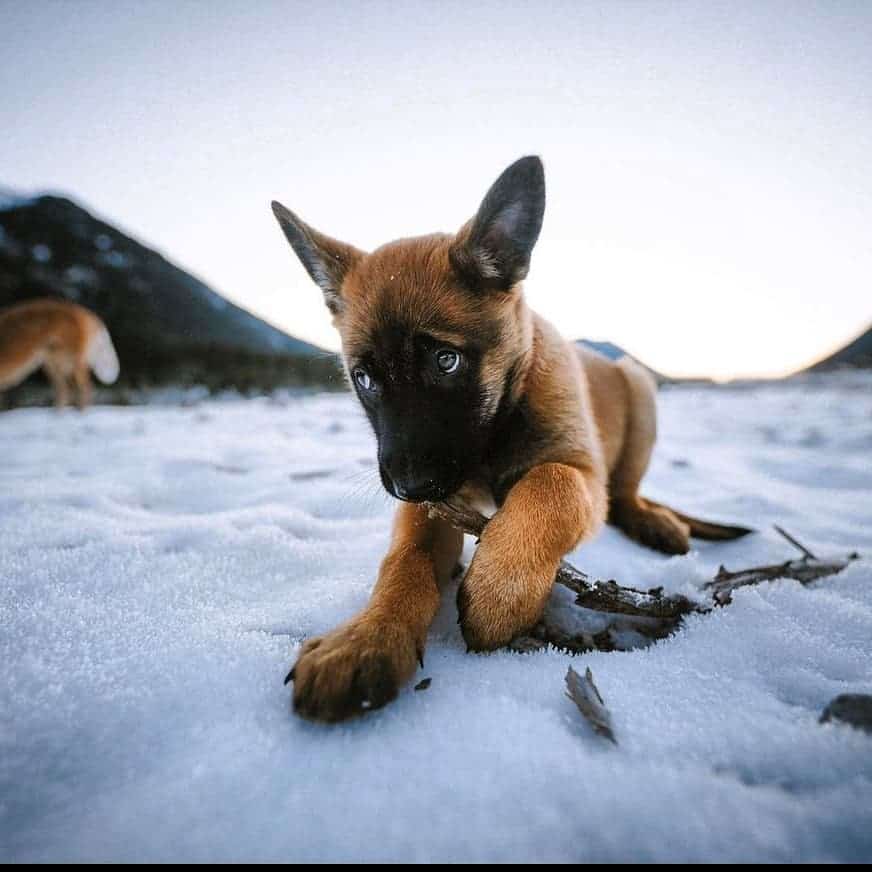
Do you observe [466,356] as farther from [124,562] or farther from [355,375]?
[124,562]

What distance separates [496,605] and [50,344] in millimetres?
9579

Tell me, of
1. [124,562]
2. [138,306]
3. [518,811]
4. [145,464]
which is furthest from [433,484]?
[138,306]

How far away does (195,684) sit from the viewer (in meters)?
1.09

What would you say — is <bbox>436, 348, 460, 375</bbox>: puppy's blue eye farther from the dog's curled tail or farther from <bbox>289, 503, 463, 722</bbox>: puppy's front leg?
the dog's curled tail

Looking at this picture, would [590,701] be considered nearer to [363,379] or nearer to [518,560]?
[518,560]

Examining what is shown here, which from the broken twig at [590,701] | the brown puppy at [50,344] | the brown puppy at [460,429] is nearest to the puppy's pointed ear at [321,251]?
the brown puppy at [460,429]

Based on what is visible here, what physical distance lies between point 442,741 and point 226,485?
2737mm

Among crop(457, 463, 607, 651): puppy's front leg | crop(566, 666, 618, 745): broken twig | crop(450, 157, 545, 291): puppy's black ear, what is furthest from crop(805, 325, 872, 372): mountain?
crop(566, 666, 618, 745): broken twig

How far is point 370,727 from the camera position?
97cm

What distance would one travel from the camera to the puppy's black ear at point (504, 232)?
72.9 inches

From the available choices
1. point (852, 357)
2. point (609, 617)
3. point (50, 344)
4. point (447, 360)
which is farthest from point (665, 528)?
point (852, 357)

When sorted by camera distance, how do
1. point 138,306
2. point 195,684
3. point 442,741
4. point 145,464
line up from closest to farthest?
point 442,741, point 195,684, point 145,464, point 138,306

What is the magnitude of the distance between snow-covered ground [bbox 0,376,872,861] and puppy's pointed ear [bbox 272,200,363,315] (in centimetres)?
124

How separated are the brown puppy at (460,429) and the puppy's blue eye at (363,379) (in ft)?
0.04
